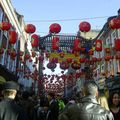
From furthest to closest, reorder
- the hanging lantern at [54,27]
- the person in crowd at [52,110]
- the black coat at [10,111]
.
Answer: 1. the hanging lantern at [54,27]
2. the person in crowd at [52,110]
3. the black coat at [10,111]

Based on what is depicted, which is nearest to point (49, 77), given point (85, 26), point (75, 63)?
point (75, 63)

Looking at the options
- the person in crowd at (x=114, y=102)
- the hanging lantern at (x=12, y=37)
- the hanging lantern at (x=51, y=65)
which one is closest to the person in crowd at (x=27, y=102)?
the person in crowd at (x=114, y=102)

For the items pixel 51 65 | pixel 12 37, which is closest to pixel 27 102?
pixel 12 37

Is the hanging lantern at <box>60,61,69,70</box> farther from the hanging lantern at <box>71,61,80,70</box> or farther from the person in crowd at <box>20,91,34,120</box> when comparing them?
the person in crowd at <box>20,91,34,120</box>

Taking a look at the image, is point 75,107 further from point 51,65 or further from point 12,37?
point 51,65

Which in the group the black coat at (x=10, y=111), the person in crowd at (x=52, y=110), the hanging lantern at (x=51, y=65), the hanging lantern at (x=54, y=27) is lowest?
the person in crowd at (x=52, y=110)

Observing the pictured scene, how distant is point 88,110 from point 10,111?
109 centimetres

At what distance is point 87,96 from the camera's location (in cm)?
387

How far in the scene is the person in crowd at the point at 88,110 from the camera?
3.73 meters

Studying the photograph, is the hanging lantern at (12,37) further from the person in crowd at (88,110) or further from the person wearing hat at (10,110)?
the person in crowd at (88,110)

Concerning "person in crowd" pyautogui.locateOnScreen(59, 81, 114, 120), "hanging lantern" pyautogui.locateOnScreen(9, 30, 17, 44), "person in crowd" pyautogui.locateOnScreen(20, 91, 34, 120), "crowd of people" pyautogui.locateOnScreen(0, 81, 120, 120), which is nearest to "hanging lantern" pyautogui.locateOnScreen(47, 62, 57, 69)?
"hanging lantern" pyautogui.locateOnScreen(9, 30, 17, 44)

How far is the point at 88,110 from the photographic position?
12.3 ft

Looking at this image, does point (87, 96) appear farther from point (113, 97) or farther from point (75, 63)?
point (75, 63)

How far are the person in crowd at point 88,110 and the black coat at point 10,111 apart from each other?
0.59m
